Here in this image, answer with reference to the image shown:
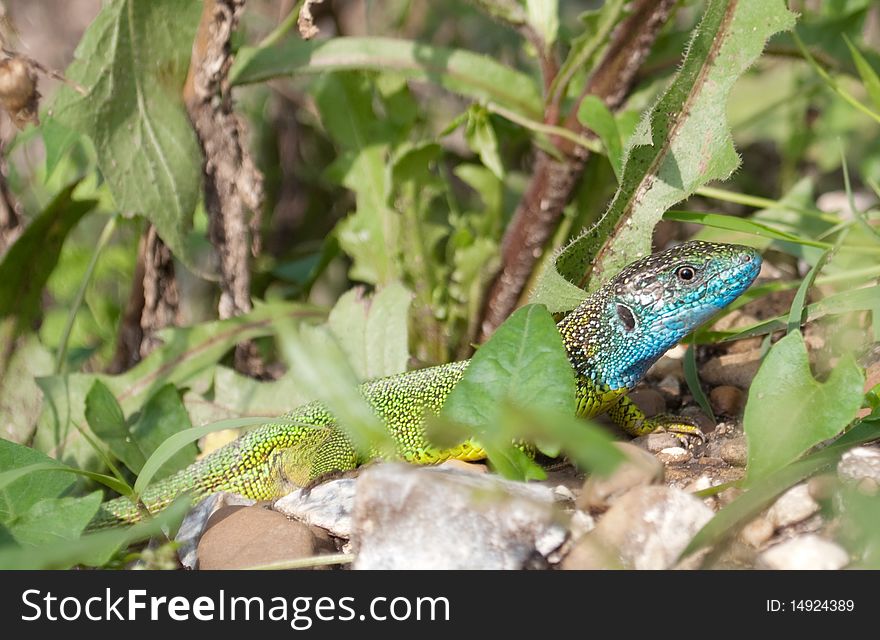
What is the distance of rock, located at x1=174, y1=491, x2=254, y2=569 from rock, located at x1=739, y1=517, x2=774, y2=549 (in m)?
1.32

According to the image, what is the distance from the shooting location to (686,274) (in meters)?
2.92

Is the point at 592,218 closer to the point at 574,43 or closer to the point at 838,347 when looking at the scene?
the point at 574,43

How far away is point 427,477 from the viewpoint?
1.94 m

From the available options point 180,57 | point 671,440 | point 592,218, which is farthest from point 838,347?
point 180,57

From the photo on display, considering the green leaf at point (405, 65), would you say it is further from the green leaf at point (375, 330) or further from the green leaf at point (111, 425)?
the green leaf at point (111, 425)

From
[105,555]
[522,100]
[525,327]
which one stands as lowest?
[105,555]

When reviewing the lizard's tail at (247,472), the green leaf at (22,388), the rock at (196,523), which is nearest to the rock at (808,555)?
the rock at (196,523)

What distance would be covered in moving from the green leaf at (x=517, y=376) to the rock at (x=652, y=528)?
0.31 m

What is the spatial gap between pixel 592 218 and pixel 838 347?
1.14 metres

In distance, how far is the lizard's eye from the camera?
2.91 metres

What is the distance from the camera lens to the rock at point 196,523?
247cm

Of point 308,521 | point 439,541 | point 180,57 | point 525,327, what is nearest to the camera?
point 439,541

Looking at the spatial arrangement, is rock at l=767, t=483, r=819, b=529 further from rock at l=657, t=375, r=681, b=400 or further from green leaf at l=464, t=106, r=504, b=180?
green leaf at l=464, t=106, r=504, b=180

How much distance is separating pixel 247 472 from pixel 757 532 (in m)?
1.77
